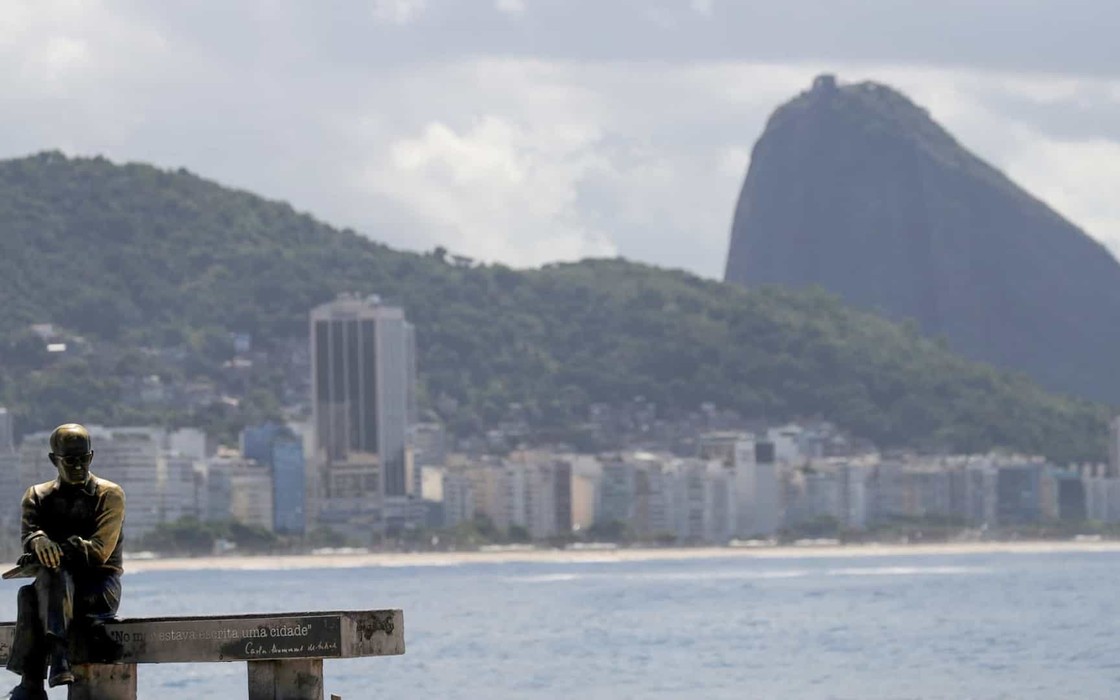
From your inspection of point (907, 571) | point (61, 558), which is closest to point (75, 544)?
point (61, 558)

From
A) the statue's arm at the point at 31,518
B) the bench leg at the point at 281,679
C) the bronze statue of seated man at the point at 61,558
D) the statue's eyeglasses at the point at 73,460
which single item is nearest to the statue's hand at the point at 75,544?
the bronze statue of seated man at the point at 61,558

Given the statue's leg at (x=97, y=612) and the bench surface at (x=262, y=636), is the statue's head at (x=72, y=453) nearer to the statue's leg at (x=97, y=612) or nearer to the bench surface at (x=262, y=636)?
the statue's leg at (x=97, y=612)

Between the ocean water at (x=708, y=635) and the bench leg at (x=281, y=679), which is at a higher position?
the bench leg at (x=281, y=679)

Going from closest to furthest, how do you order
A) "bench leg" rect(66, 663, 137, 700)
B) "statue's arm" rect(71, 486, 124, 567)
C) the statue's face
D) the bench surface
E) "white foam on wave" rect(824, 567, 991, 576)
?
the statue's face < "statue's arm" rect(71, 486, 124, 567) < the bench surface < "bench leg" rect(66, 663, 137, 700) < "white foam on wave" rect(824, 567, 991, 576)

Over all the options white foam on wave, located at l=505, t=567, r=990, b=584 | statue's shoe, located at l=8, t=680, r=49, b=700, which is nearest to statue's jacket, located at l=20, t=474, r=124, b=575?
statue's shoe, located at l=8, t=680, r=49, b=700

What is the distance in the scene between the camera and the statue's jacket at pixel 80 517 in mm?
17531

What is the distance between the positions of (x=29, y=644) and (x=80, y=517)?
857mm

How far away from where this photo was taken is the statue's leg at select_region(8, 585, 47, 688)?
57.7 ft

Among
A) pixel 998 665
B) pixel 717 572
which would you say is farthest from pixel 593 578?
pixel 998 665

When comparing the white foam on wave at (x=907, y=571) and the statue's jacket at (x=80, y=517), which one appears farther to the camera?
the white foam on wave at (x=907, y=571)

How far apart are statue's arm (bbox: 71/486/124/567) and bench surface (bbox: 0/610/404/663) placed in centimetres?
55

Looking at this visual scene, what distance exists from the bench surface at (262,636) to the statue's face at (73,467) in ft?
3.33

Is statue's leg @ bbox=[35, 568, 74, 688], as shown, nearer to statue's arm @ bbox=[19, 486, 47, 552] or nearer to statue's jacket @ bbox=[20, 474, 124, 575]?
statue's jacket @ bbox=[20, 474, 124, 575]

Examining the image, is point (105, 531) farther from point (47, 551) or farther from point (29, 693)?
point (29, 693)
